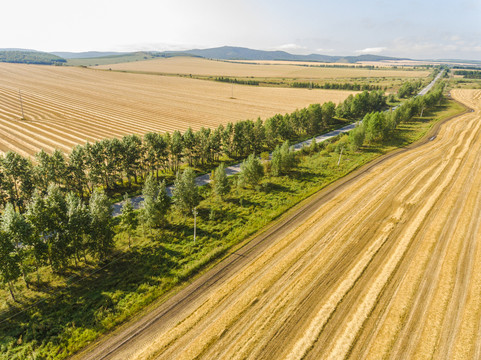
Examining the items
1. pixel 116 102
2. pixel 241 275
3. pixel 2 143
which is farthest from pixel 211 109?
pixel 241 275

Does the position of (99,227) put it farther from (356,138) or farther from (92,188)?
(356,138)

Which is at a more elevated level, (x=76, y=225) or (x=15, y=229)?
(x=15, y=229)

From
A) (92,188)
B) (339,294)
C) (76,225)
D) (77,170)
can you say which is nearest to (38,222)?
(76,225)

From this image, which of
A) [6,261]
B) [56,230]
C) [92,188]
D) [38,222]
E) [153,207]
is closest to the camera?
[6,261]

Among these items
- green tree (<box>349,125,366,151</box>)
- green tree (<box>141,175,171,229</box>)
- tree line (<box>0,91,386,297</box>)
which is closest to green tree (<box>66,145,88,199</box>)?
tree line (<box>0,91,386,297</box>)

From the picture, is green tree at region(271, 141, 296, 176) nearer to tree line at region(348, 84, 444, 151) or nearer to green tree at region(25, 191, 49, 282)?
tree line at region(348, 84, 444, 151)

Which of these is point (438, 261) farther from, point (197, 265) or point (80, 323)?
point (80, 323)

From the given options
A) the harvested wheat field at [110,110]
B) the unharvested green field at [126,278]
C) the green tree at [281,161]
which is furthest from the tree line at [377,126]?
the harvested wheat field at [110,110]
